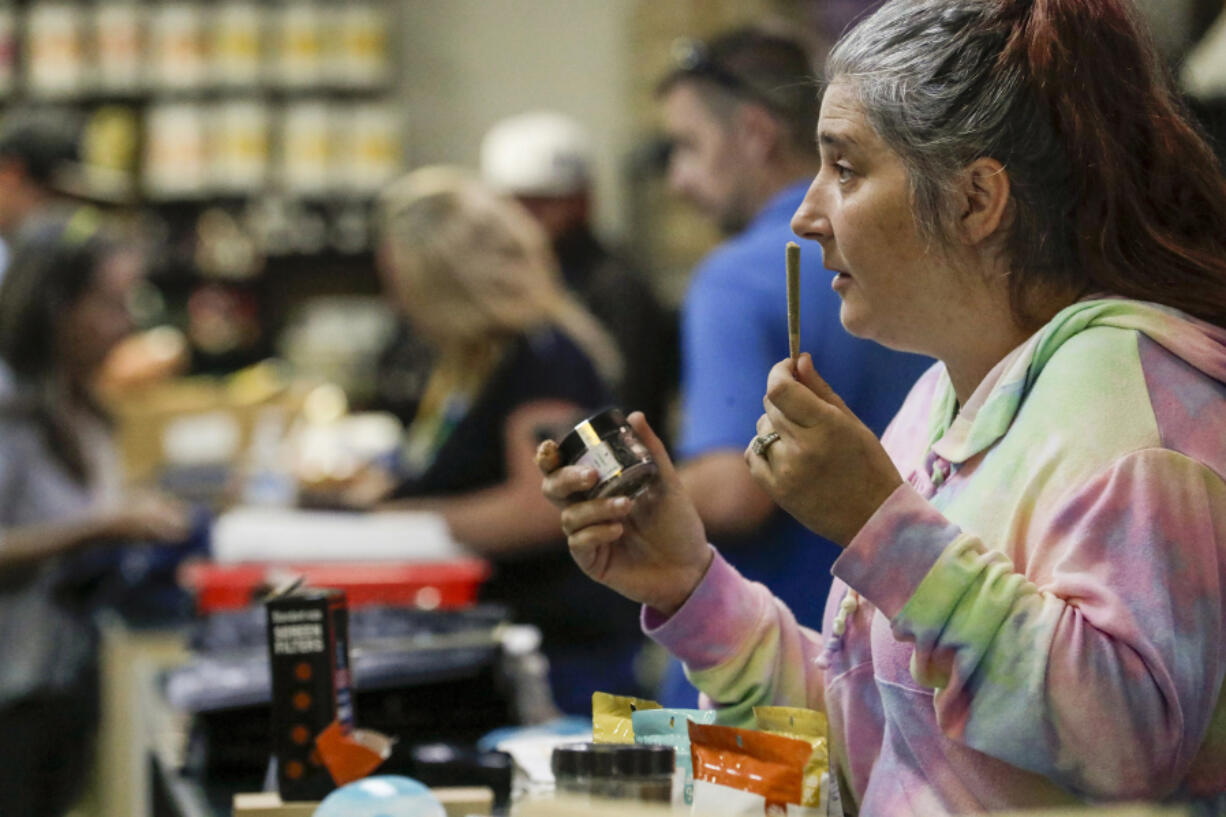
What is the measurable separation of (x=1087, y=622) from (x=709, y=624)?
1.42ft

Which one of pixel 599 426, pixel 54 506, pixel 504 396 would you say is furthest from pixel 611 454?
pixel 54 506

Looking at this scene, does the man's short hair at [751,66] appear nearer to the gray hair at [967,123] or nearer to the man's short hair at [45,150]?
the gray hair at [967,123]

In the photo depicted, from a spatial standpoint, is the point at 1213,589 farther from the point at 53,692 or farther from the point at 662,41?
the point at 662,41

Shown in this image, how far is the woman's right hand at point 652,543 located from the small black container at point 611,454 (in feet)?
0.07

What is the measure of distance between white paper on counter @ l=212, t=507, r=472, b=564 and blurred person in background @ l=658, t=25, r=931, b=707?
0.87 metres

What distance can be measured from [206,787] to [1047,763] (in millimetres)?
1198

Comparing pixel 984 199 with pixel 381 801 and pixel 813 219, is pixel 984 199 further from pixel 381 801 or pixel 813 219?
pixel 381 801

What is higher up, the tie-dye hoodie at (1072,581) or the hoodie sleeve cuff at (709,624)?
the tie-dye hoodie at (1072,581)

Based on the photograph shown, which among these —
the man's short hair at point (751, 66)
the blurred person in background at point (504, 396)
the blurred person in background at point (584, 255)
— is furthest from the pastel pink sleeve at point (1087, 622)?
the blurred person in background at point (584, 255)

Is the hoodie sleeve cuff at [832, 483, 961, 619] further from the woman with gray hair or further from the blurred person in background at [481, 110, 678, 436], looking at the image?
the blurred person in background at [481, 110, 678, 436]

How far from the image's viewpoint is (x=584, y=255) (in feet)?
15.5

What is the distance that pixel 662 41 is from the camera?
7227mm

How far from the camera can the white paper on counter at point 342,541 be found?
3.02 metres

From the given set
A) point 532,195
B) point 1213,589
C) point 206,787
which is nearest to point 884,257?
point 1213,589
